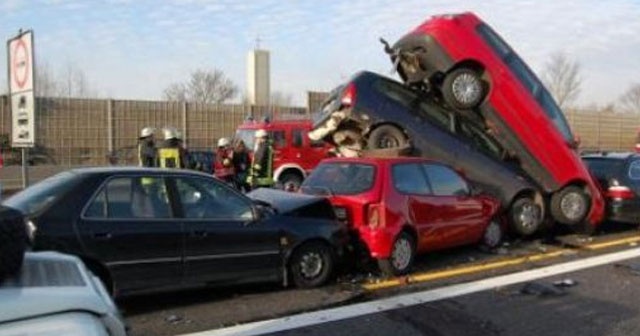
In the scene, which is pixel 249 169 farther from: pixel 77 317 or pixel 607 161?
pixel 77 317

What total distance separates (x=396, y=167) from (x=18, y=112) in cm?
427

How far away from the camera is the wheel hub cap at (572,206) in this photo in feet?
39.3

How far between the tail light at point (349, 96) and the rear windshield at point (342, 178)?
5.84 feet

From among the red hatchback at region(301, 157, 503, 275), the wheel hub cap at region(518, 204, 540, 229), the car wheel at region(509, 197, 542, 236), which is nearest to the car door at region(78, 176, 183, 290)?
the red hatchback at region(301, 157, 503, 275)

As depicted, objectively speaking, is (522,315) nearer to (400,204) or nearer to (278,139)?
(400,204)

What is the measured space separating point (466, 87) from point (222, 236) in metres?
5.35

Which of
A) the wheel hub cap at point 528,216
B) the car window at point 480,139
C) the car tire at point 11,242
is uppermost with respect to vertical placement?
the car window at point 480,139

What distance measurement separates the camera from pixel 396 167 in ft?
31.4

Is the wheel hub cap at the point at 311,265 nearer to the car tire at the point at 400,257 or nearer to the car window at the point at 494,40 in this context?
the car tire at the point at 400,257

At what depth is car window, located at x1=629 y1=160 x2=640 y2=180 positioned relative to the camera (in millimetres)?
12977

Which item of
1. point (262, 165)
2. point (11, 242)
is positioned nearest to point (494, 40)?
point (262, 165)

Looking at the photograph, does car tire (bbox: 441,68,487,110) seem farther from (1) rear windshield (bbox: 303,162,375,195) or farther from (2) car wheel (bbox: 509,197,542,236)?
(1) rear windshield (bbox: 303,162,375,195)

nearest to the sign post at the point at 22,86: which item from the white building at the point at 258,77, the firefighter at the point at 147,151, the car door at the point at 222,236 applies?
the car door at the point at 222,236

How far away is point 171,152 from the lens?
12117 mm
